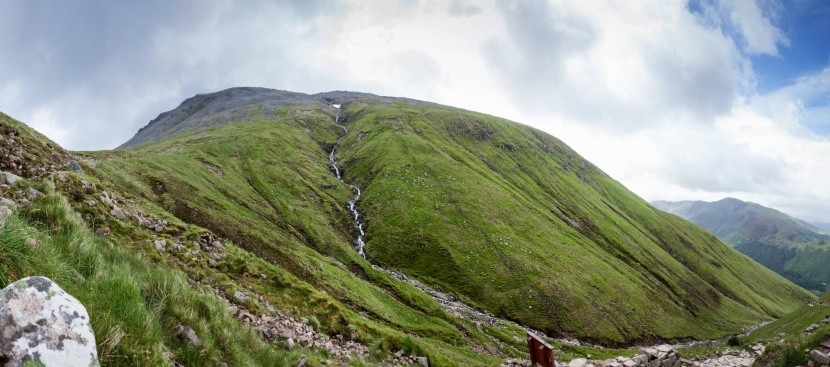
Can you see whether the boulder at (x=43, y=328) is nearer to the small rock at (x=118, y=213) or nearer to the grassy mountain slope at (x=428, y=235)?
the small rock at (x=118, y=213)

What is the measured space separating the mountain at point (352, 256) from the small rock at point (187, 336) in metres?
0.08

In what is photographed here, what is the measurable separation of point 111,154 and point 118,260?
311 ft

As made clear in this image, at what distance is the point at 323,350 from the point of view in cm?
1855

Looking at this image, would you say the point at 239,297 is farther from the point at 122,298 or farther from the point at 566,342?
the point at 566,342

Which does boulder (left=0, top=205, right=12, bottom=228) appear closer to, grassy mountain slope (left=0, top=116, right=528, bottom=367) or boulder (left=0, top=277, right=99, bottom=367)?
grassy mountain slope (left=0, top=116, right=528, bottom=367)

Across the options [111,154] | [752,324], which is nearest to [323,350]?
[111,154]

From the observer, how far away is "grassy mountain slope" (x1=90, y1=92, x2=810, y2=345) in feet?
200

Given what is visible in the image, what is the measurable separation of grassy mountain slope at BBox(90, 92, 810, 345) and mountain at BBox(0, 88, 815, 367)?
1.79 ft

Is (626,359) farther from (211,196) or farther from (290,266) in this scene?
(211,196)

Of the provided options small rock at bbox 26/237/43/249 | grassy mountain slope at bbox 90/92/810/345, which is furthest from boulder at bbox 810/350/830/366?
grassy mountain slope at bbox 90/92/810/345

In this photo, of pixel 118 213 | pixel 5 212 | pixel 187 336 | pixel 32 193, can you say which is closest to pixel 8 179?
pixel 32 193

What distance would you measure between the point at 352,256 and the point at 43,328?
7284 cm

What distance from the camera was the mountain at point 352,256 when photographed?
33.7 feet

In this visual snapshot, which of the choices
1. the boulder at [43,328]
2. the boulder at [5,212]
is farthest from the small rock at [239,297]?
the boulder at [43,328]
